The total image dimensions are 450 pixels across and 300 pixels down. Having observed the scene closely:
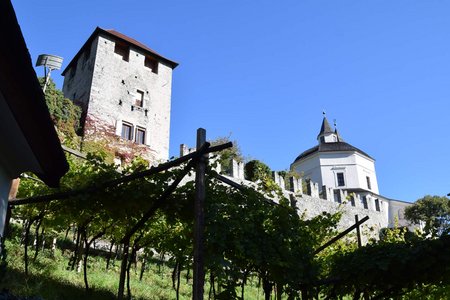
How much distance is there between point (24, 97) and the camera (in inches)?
105

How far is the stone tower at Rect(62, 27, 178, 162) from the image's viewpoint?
23266mm

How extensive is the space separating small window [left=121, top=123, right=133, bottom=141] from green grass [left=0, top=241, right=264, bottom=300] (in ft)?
40.8

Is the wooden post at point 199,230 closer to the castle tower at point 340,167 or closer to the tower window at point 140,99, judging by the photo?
the tower window at point 140,99

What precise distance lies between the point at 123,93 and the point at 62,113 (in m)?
4.47

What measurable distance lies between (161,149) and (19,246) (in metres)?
15.4

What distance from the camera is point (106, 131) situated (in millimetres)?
22953

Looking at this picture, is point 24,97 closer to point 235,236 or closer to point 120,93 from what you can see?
point 235,236

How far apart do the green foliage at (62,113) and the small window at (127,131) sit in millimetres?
2689

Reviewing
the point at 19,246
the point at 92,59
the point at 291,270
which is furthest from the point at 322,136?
the point at 291,270

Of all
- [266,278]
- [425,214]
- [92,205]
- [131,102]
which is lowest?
[266,278]

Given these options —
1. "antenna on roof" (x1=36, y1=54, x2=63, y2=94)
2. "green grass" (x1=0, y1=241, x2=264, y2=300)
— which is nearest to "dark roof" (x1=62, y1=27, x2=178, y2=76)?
"antenna on roof" (x1=36, y1=54, x2=63, y2=94)

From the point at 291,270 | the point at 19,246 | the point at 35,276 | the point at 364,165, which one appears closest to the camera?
the point at 291,270

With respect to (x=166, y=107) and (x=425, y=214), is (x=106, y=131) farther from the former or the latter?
(x=425, y=214)

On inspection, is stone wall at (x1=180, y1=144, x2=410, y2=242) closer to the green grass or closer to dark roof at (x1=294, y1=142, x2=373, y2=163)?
the green grass
